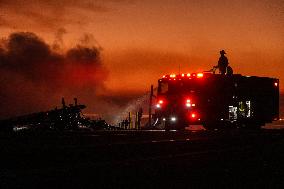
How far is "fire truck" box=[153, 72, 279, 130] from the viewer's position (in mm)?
28234

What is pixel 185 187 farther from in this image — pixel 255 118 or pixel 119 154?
pixel 255 118

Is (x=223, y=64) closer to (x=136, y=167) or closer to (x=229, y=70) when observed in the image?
(x=229, y=70)

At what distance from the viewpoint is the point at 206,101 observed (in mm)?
28266

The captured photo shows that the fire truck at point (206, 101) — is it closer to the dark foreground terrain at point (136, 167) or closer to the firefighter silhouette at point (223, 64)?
the firefighter silhouette at point (223, 64)

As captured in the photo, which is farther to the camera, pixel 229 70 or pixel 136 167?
pixel 229 70

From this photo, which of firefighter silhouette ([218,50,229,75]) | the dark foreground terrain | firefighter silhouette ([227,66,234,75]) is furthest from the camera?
firefighter silhouette ([227,66,234,75])

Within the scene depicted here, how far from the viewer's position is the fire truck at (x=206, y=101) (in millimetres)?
28234

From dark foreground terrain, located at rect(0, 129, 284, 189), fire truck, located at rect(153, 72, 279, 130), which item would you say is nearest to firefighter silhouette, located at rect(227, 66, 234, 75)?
fire truck, located at rect(153, 72, 279, 130)

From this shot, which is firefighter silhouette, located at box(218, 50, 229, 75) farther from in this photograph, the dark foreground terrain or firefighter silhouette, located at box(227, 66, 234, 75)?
the dark foreground terrain

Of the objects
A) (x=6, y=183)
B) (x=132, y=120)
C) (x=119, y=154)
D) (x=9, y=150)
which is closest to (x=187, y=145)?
(x=119, y=154)

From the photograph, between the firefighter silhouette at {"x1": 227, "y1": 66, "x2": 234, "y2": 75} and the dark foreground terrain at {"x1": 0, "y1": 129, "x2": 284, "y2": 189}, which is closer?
the dark foreground terrain at {"x1": 0, "y1": 129, "x2": 284, "y2": 189}

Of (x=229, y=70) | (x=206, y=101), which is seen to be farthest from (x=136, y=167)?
(x=229, y=70)

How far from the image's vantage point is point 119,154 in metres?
11.8

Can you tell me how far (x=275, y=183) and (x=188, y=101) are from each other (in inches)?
791
